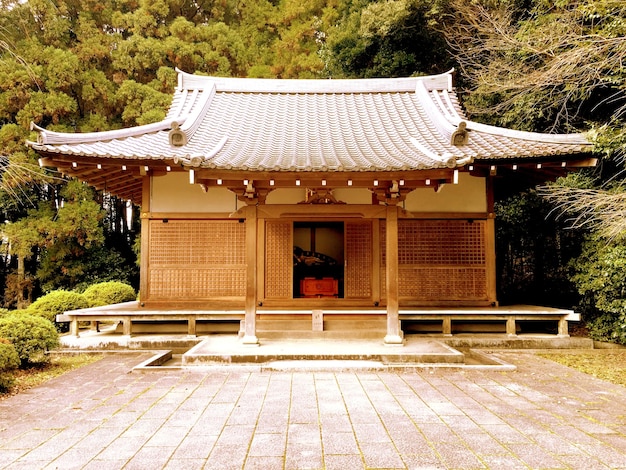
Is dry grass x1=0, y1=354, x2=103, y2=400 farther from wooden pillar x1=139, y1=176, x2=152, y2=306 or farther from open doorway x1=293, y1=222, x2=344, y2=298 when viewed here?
open doorway x1=293, y1=222, x2=344, y2=298

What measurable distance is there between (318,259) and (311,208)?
13.1 ft

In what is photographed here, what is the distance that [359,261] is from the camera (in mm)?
8117

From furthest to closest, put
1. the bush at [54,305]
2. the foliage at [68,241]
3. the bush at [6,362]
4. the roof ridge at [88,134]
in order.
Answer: the foliage at [68,241]
the bush at [54,305]
the roof ridge at [88,134]
the bush at [6,362]

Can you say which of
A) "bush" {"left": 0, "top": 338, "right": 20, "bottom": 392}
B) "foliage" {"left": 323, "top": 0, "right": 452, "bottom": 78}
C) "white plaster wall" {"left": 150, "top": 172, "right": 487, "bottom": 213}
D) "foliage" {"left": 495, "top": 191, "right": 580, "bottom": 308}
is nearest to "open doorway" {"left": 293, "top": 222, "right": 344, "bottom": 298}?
"white plaster wall" {"left": 150, "top": 172, "right": 487, "bottom": 213}

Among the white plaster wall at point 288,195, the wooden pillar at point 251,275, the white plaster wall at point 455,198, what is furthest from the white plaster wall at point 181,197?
the white plaster wall at point 455,198

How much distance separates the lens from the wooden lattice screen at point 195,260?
26.2ft

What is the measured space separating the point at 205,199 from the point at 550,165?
241 inches

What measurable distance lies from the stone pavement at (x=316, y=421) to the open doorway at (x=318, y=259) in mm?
3266

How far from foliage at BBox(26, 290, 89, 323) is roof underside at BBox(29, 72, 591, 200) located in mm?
2452

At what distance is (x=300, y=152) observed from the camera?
7383 millimetres

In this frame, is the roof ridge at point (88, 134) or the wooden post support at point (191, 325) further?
the wooden post support at point (191, 325)

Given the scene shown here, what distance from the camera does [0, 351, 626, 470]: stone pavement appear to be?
3080mm

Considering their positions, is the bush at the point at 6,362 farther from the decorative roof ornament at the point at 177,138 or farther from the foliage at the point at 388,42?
the foliage at the point at 388,42

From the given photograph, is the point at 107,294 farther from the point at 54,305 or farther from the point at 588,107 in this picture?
the point at 588,107
